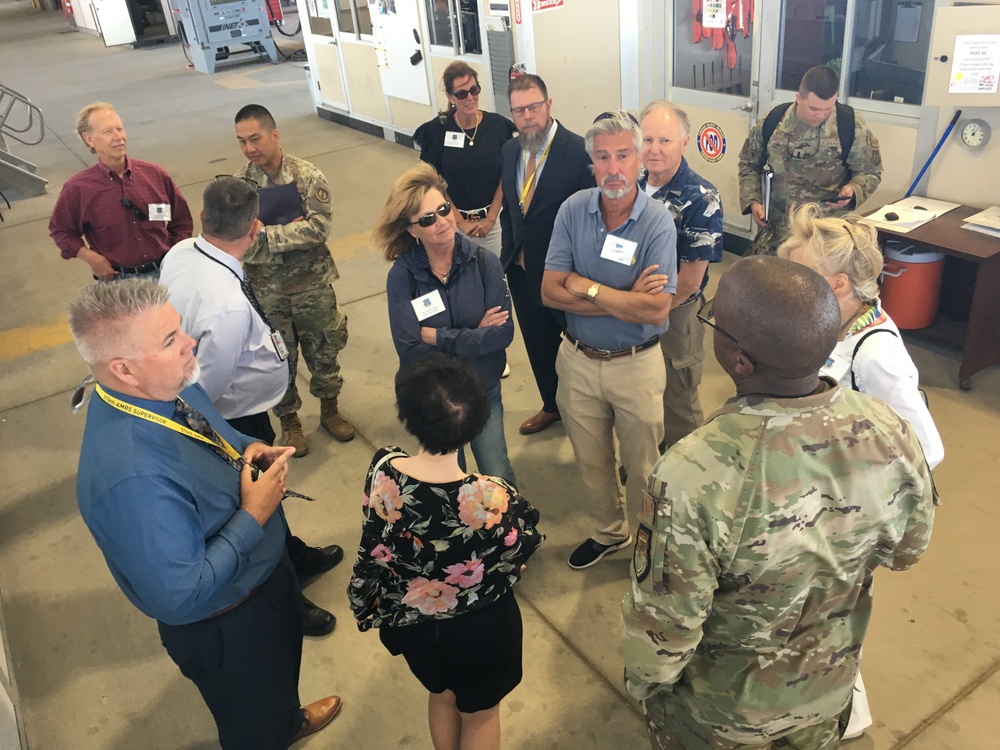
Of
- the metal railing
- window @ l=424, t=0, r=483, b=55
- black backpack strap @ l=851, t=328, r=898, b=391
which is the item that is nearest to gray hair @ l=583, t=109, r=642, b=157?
black backpack strap @ l=851, t=328, r=898, b=391

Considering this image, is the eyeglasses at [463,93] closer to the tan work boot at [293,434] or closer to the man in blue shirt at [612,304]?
the man in blue shirt at [612,304]

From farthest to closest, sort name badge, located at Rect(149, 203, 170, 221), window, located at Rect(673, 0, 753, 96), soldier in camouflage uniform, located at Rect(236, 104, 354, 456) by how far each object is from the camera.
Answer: window, located at Rect(673, 0, 753, 96) < name badge, located at Rect(149, 203, 170, 221) < soldier in camouflage uniform, located at Rect(236, 104, 354, 456)

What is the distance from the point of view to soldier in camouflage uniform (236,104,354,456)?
11.9 ft

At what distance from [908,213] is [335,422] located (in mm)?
3423

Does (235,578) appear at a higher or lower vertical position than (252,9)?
lower

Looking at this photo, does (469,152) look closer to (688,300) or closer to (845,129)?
(688,300)

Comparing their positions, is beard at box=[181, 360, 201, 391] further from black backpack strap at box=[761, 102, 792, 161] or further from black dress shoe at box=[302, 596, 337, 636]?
black backpack strap at box=[761, 102, 792, 161]

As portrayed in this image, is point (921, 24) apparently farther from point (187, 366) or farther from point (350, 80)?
point (350, 80)

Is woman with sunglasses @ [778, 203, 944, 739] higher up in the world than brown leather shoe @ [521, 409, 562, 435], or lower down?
higher up

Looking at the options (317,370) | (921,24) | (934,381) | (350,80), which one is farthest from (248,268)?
(350,80)

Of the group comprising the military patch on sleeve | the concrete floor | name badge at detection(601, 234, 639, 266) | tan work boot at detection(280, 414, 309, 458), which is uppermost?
name badge at detection(601, 234, 639, 266)

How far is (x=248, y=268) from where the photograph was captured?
3.80 m

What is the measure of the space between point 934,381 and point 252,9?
1412 cm

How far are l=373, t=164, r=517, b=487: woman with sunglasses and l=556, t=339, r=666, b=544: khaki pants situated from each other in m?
0.33
